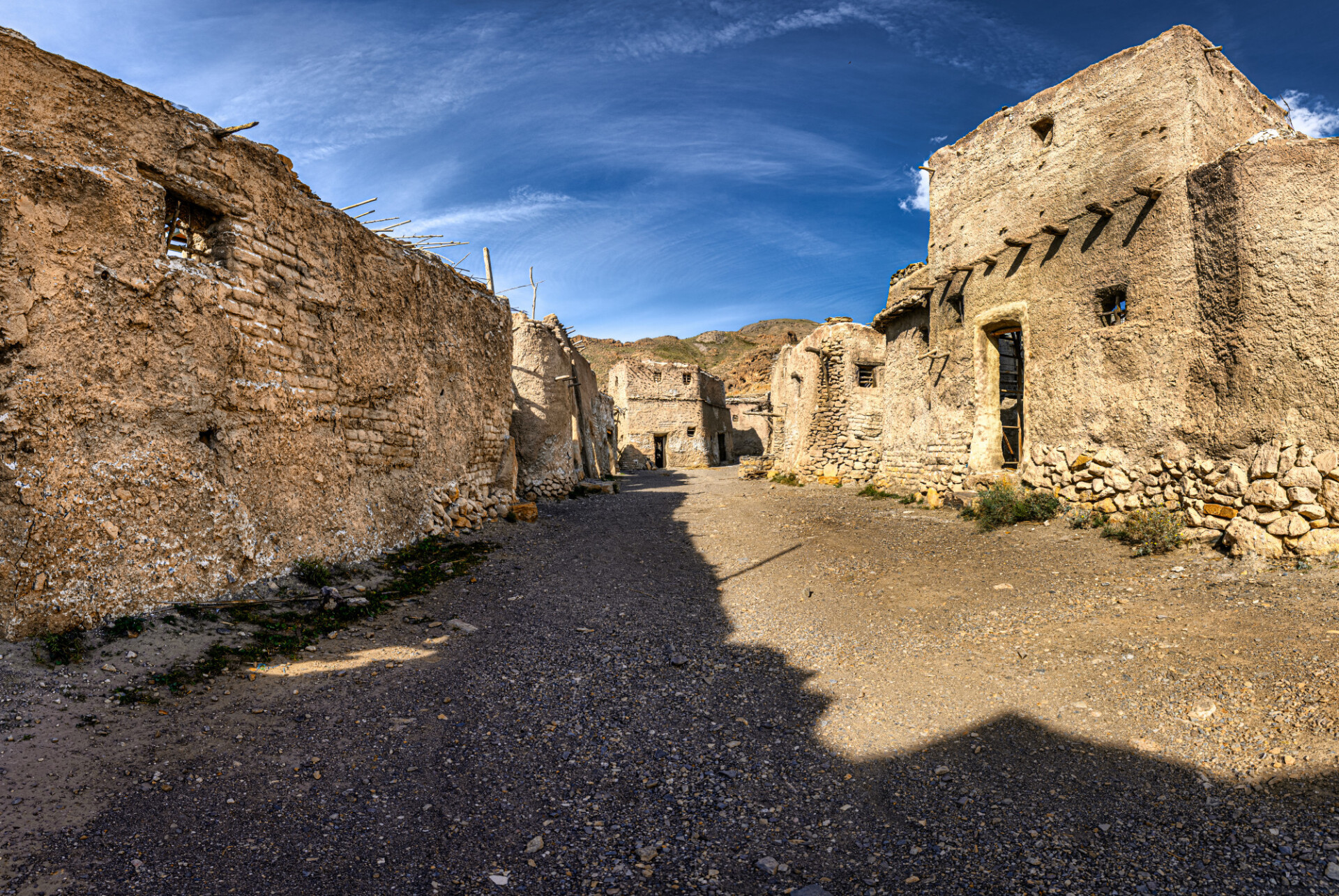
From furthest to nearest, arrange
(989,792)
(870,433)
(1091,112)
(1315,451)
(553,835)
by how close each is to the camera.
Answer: (870,433) < (1091,112) < (1315,451) < (989,792) < (553,835)

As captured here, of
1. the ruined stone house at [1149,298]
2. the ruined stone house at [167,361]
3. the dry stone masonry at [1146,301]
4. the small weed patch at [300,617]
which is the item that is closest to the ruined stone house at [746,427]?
the dry stone masonry at [1146,301]

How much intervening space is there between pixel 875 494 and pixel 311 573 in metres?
10.4

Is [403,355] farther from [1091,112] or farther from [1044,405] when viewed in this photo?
[1091,112]

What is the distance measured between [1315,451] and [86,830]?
8.98 meters

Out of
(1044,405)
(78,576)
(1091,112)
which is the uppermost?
(1091,112)

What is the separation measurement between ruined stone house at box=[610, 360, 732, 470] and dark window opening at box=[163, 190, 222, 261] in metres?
22.8

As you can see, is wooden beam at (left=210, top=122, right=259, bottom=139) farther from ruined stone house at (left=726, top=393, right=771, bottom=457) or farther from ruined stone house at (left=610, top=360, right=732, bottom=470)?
ruined stone house at (left=726, top=393, right=771, bottom=457)

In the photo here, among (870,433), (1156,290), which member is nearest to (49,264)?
(1156,290)

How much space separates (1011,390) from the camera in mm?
13102

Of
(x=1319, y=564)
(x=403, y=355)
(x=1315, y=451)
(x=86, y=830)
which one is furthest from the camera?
(x=403, y=355)

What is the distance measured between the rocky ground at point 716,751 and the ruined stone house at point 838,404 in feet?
31.6

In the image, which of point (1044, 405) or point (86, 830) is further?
point (1044, 405)

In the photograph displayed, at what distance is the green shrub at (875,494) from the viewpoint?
41.8 ft

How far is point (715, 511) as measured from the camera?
12.2 m
